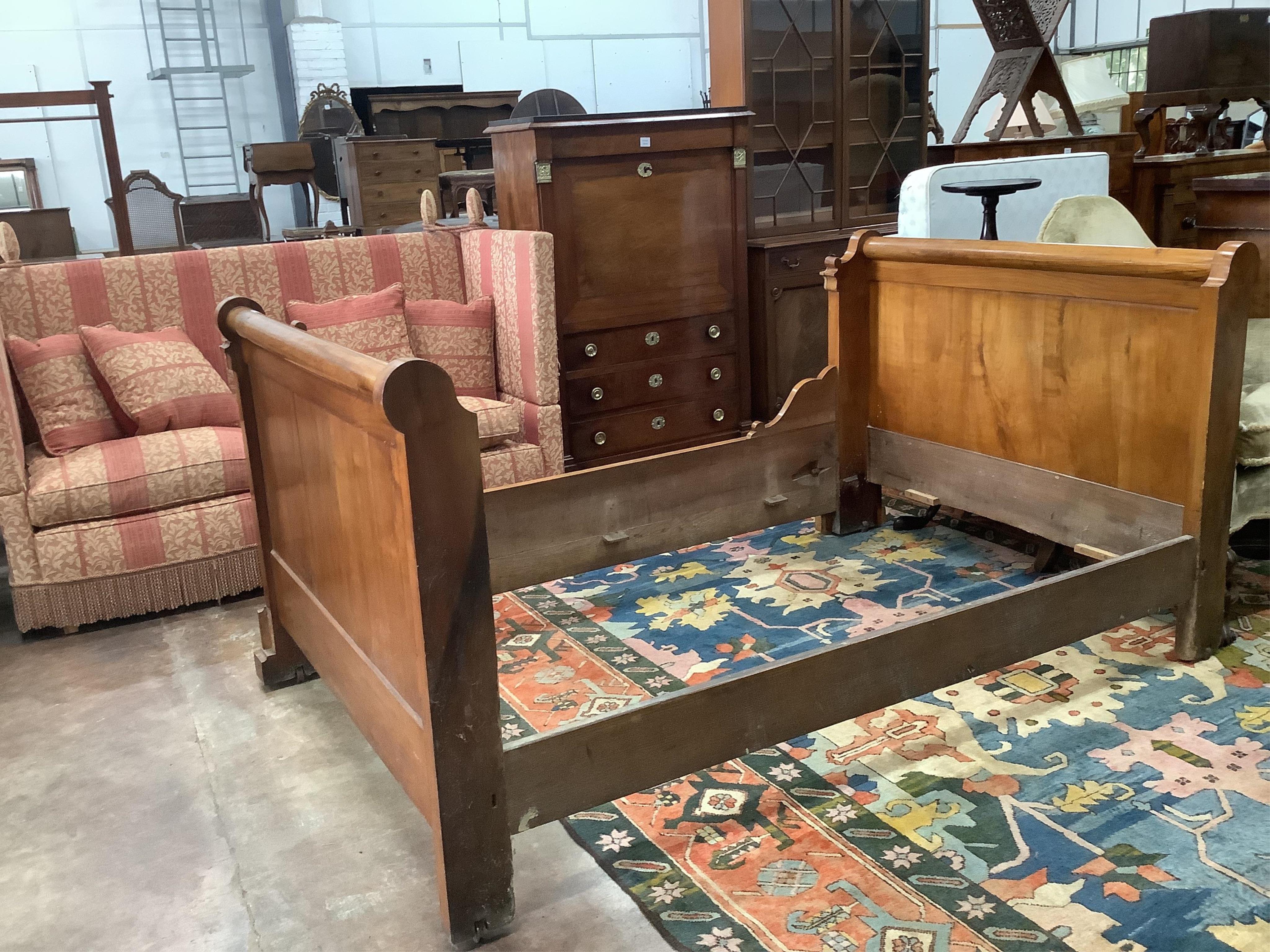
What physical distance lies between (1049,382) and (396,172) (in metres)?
6.33

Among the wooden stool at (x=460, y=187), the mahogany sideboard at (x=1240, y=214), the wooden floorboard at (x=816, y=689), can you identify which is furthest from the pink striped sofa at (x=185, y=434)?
the wooden stool at (x=460, y=187)

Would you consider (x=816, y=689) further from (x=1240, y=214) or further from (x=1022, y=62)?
(x=1022, y=62)

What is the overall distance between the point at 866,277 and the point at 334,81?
722cm

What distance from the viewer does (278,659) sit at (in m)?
2.71

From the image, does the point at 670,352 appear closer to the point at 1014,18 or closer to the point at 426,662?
the point at 1014,18

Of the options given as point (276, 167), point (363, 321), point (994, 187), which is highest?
point (276, 167)

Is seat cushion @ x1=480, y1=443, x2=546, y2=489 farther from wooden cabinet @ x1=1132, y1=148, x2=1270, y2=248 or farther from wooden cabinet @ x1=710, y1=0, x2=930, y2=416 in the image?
wooden cabinet @ x1=1132, y1=148, x2=1270, y2=248

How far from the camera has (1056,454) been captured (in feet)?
9.16

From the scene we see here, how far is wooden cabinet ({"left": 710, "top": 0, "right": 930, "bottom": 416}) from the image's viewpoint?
4629 mm

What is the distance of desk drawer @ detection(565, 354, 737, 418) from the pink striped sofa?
14.4 inches

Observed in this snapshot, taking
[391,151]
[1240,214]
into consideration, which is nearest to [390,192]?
[391,151]

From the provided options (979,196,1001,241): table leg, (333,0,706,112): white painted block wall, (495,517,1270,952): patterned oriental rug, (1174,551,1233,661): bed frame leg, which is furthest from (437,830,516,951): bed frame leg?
(333,0,706,112): white painted block wall

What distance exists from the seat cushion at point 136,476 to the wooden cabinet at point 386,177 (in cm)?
501

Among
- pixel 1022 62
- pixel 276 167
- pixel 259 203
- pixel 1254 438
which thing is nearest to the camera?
pixel 1254 438
